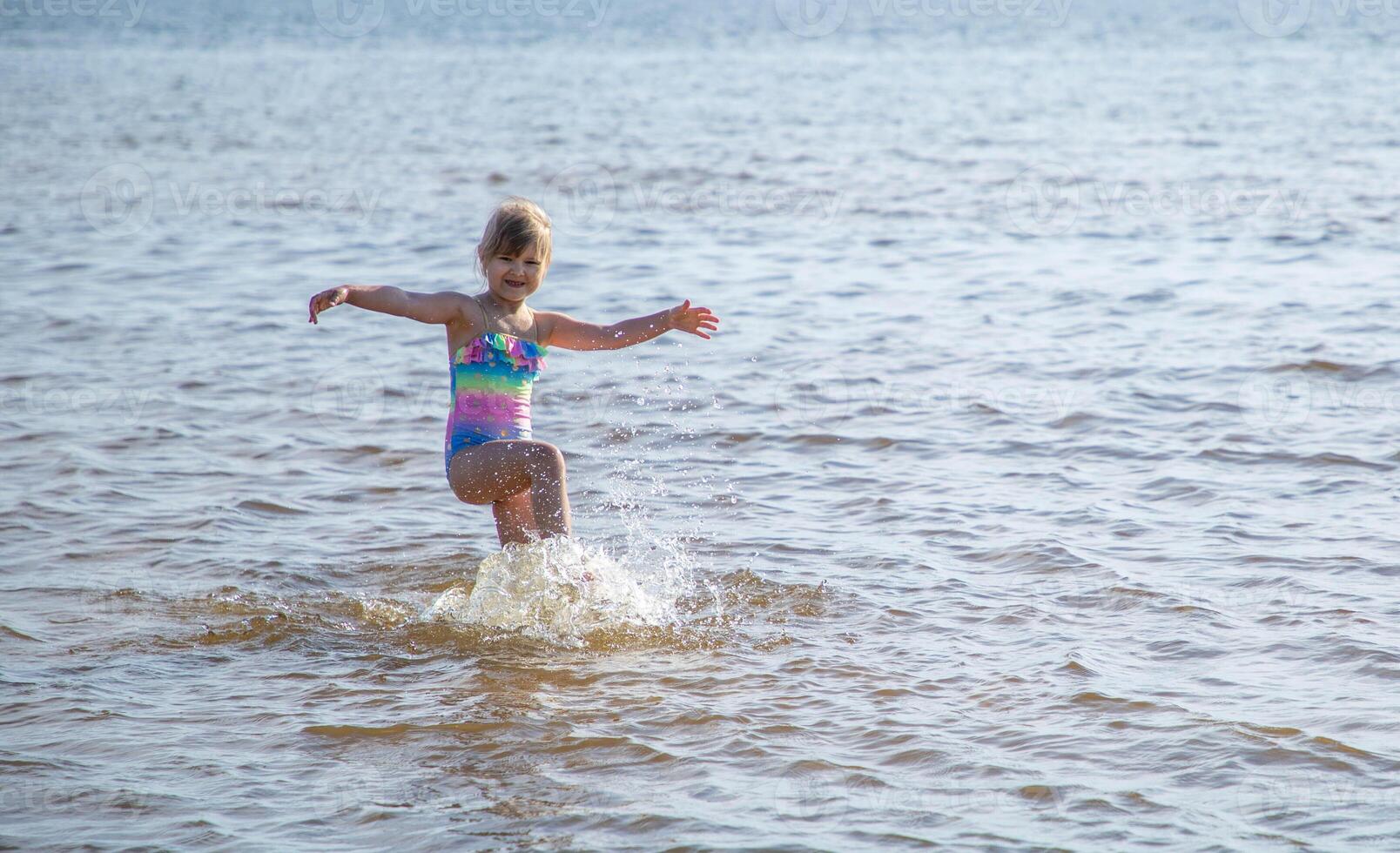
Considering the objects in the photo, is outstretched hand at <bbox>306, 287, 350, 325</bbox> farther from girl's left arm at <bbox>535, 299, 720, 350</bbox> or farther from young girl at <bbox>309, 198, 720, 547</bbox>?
girl's left arm at <bbox>535, 299, 720, 350</bbox>

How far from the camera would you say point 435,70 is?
3444 centimetres

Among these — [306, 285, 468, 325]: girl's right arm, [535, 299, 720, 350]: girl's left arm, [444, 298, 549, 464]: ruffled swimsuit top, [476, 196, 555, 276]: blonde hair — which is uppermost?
[476, 196, 555, 276]: blonde hair

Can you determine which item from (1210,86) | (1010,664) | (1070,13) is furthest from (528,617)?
(1070,13)

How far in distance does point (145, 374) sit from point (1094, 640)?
6.43 metres

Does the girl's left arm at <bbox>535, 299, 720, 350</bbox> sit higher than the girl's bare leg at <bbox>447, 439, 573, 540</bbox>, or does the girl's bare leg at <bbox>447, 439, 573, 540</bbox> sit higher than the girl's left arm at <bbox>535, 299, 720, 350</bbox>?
the girl's left arm at <bbox>535, 299, 720, 350</bbox>

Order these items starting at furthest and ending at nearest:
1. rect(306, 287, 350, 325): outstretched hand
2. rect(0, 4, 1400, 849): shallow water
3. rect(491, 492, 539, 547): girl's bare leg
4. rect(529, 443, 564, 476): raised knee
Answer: rect(491, 492, 539, 547): girl's bare leg
rect(529, 443, 564, 476): raised knee
rect(306, 287, 350, 325): outstretched hand
rect(0, 4, 1400, 849): shallow water

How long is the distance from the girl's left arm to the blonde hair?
0.94 feet

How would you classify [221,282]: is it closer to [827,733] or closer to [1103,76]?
[827,733]

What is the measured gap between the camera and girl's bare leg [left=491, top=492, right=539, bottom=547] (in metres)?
5.70

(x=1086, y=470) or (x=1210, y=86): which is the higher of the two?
(x=1210, y=86)

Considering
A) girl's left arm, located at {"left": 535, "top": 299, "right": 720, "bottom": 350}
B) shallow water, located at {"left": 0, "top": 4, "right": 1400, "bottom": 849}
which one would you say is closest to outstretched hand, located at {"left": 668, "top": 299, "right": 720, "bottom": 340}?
girl's left arm, located at {"left": 535, "top": 299, "right": 720, "bottom": 350}

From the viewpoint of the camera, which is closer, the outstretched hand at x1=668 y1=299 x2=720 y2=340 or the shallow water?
the shallow water

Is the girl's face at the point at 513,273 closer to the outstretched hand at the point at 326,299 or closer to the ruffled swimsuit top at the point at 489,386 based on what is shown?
the ruffled swimsuit top at the point at 489,386

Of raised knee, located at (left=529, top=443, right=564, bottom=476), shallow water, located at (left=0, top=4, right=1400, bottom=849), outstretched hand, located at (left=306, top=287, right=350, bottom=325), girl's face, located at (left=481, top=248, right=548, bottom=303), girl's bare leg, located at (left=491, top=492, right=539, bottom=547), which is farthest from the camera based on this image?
girl's bare leg, located at (left=491, top=492, right=539, bottom=547)
